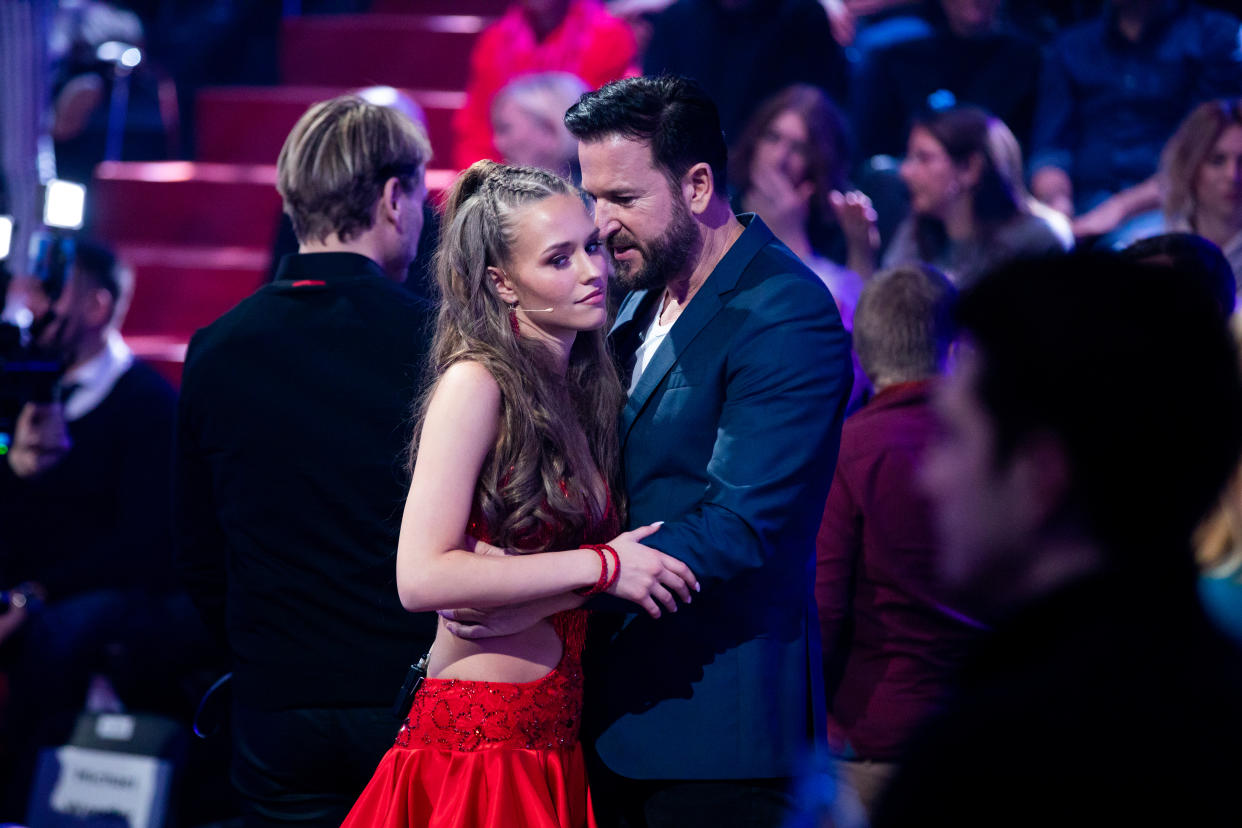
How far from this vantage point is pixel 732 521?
193cm

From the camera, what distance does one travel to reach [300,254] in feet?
7.71

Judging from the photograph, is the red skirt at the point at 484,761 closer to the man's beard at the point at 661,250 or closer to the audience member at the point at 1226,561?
the man's beard at the point at 661,250

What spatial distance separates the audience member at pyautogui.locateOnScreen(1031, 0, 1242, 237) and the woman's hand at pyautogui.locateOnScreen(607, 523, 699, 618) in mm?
3513

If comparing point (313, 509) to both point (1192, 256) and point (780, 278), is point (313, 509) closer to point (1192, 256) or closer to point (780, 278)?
point (780, 278)

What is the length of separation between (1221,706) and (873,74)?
4792mm

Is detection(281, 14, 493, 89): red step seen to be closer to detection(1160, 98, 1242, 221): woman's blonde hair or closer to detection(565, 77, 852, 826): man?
detection(1160, 98, 1242, 221): woman's blonde hair

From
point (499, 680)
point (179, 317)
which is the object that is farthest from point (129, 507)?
point (499, 680)

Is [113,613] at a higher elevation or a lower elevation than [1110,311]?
lower

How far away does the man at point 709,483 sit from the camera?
77.9 inches

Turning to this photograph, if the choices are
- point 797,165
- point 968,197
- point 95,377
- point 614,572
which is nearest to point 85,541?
point 95,377

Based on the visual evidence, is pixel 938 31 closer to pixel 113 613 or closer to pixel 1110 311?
pixel 113 613

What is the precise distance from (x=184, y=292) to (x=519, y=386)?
4.15 m

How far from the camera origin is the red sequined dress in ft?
6.41

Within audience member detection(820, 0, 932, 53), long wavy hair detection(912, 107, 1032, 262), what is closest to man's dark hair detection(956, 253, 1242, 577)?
long wavy hair detection(912, 107, 1032, 262)
